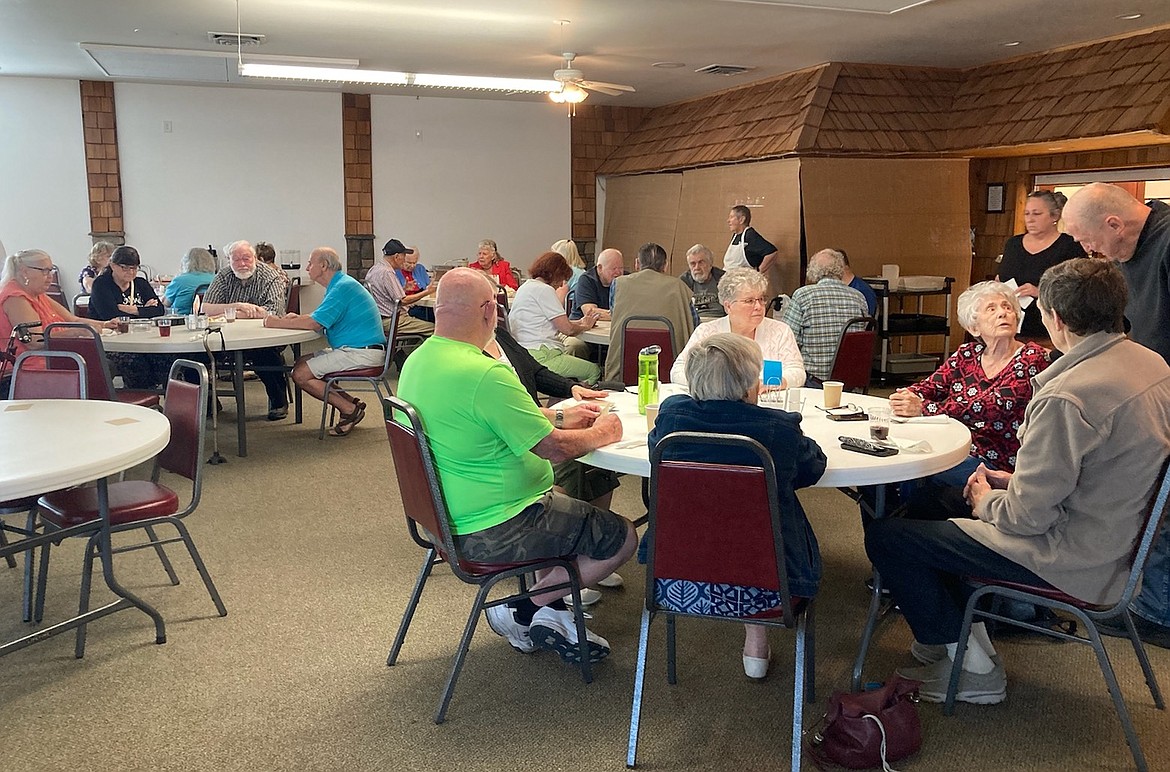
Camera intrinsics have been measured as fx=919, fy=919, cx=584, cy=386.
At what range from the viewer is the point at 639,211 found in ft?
37.6

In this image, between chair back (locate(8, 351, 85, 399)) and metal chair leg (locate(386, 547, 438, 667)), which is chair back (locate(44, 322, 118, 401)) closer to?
chair back (locate(8, 351, 85, 399))

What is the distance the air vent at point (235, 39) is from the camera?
7595mm

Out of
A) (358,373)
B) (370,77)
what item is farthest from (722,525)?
(370,77)

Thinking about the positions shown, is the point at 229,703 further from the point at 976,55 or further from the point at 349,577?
the point at 976,55

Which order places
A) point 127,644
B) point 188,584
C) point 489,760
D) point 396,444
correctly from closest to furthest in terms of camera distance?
1. point 489,760
2. point 396,444
3. point 127,644
4. point 188,584

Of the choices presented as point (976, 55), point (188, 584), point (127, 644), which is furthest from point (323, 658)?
point (976, 55)

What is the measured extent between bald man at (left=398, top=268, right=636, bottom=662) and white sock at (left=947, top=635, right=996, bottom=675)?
108 centimetres

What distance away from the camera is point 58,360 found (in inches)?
193

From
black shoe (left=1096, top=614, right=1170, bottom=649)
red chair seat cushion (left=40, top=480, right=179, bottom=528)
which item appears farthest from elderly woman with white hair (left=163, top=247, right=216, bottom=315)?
black shoe (left=1096, top=614, right=1170, bottom=649)

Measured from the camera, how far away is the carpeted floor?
2537mm

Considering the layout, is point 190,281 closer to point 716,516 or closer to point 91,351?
point 91,351

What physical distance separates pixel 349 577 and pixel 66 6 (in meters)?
5.08

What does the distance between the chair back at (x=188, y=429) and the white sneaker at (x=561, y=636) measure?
4.23 ft

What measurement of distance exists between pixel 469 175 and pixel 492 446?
9549 mm
